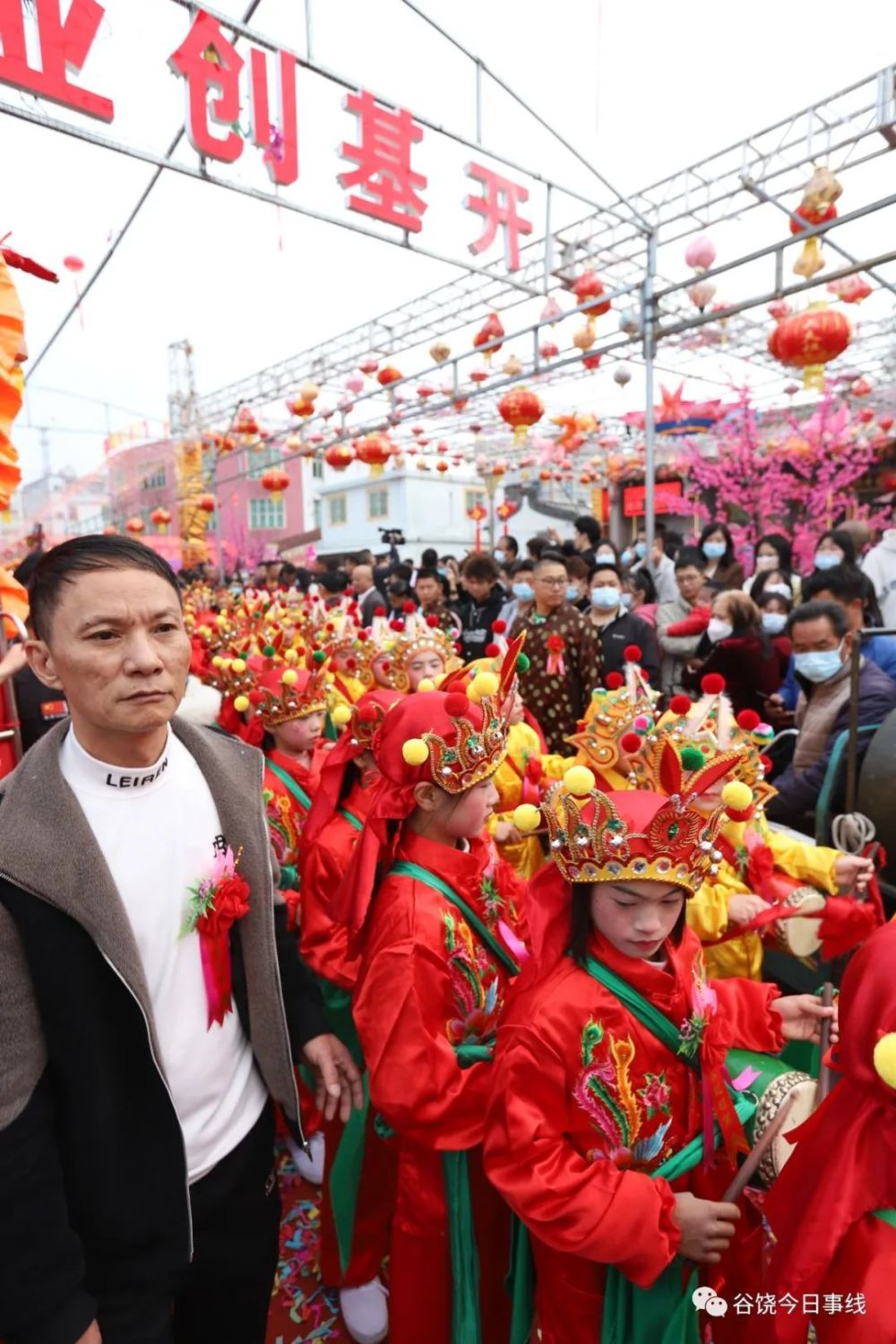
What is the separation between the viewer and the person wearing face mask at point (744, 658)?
4.50 metres

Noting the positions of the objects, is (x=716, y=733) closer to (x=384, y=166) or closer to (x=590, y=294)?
(x=384, y=166)

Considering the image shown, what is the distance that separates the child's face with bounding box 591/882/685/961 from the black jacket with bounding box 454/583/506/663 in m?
4.79

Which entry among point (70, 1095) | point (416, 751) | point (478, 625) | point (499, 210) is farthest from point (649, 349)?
point (70, 1095)

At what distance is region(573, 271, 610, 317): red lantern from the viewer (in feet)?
27.7

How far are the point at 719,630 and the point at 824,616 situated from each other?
1375 mm

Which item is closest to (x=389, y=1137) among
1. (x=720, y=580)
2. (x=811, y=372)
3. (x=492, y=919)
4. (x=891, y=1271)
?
(x=492, y=919)

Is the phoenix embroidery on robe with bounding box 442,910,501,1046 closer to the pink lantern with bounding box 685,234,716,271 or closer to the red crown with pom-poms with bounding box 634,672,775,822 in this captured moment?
the red crown with pom-poms with bounding box 634,672,775,822

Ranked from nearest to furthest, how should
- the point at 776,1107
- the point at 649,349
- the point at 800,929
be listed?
the point at 776,1107, the point at 800,929, the point at 649,349

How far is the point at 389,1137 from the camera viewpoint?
1969 millimetres

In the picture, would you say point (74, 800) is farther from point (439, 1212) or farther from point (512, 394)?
point (512, 394)

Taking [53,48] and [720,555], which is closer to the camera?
[53,48]

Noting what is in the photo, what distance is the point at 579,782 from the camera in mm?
1531

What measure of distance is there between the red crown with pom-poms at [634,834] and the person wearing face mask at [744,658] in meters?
3.05

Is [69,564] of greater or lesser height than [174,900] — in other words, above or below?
above
